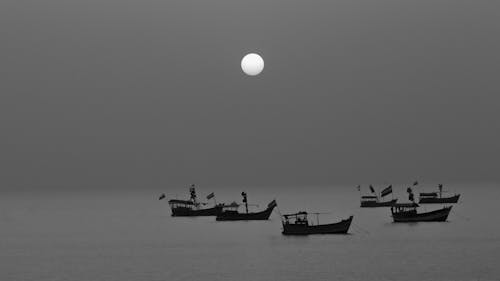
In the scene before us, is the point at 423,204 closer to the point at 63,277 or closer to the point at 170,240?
the point at 170,240

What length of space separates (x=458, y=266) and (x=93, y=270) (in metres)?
34.6

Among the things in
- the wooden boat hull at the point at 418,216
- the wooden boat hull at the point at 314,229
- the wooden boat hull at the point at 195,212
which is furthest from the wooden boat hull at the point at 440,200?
the wooden boat hull at the point at 314,229

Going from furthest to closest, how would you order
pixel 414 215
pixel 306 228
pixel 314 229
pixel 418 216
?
pixel 418 216 → pixel 414 215 → pixel 306 228 → pixel 314 229

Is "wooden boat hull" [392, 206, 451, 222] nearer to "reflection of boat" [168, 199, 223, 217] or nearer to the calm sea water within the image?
the calm sea water

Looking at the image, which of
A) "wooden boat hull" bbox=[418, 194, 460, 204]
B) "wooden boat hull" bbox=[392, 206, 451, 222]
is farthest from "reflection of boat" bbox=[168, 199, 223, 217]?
"wooden boat hull" bbox=[418, 194, 460, 204]

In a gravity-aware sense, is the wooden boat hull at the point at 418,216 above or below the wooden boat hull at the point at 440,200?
below

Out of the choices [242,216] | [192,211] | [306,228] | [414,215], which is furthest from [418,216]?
[192,211]

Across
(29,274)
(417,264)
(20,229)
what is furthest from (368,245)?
(20,229)

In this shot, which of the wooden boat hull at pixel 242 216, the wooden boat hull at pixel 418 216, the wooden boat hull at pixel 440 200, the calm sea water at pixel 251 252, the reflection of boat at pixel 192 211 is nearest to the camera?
the calm sea water at pixel 251 252

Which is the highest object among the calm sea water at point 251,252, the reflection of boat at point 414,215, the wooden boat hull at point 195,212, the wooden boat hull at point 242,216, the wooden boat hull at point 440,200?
the wooden boat hull at point 195,212

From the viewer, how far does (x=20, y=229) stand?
13938 centimetres

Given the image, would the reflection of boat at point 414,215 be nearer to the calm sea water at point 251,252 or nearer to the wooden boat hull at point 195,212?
the calm sea water at point 251,252

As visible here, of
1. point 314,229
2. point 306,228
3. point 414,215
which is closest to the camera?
point 314,229

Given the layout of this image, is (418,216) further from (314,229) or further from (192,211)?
(192,211)
